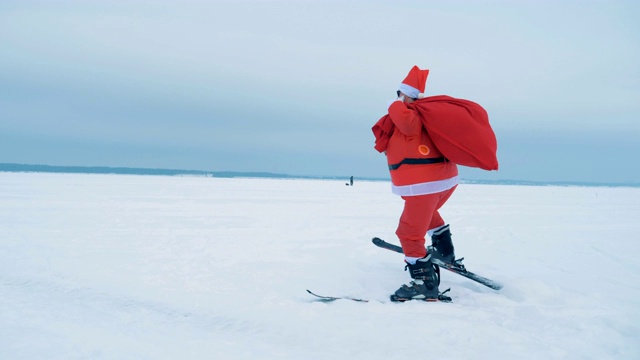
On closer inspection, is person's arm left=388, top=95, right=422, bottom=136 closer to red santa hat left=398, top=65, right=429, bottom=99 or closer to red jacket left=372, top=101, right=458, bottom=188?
red jacket left=372, top=101, right=458, bottom=188

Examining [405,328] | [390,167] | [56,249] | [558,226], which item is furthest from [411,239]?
[558,226]

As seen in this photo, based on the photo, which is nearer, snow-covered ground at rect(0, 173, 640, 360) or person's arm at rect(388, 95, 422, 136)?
snow-covered ground at rect(0, 173, 640, 360)

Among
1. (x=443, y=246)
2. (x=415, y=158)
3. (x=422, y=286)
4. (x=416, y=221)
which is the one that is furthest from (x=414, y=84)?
(x=422, y=286)

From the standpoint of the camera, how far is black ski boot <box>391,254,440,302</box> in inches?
135

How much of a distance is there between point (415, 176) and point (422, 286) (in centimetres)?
88

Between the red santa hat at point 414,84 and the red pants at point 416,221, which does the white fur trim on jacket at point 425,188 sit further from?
the red santa hat at point 414,84

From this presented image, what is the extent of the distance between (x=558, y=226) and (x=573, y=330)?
687cm

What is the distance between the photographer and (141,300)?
3.31 meters

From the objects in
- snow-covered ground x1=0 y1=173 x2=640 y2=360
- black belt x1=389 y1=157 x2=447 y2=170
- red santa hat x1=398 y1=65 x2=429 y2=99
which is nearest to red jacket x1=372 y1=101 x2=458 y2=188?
black belt x1=389 y1=157 x2=447 y2=170

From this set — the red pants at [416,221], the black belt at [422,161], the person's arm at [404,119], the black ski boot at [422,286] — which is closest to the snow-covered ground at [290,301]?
the black ski boot at [422,286]

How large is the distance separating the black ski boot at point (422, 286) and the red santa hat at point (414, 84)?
135cm

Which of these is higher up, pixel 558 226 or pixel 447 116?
pixel 447 116

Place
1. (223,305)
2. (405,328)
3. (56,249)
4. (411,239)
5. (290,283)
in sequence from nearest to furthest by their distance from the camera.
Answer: (405,328), (223,305), (411,239), (290,283), (56,249)

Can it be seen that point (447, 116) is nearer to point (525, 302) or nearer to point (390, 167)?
point (390, 167)
